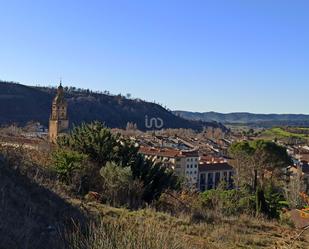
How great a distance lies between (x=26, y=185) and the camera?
6.41m

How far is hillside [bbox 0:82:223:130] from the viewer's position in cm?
8612

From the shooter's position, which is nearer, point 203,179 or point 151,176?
point 151,176

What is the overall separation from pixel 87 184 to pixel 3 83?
94.8m

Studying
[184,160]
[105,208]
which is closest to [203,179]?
[184,160]

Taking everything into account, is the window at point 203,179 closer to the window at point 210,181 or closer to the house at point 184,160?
the window at point 210,181

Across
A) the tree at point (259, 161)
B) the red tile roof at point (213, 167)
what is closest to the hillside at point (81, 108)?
the red tile roof at point (213, 167)

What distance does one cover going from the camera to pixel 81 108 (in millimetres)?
100562

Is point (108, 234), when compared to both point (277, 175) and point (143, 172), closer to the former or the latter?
point (143, 172)

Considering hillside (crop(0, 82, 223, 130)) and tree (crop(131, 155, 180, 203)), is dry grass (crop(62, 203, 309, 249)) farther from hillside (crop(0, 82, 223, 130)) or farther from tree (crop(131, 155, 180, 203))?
hillside (crop(0, 82, 223, 130))

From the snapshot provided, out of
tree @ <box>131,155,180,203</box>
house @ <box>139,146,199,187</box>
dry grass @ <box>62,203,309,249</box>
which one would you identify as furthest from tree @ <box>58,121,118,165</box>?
house @ <box>139,146,199,187</box>

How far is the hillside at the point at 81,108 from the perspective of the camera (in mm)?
86125

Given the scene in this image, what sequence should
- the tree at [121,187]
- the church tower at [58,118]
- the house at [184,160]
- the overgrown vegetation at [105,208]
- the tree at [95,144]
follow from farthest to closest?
the house at [184,160]
the church tower at [58,118]
the tree at [95,144]
the tree at [121,187]
the overgrown vegetation at [105,208]

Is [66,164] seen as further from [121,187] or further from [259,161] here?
[259,161]

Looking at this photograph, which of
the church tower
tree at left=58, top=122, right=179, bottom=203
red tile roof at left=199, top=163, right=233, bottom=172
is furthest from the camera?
red tile roof at left=199, top=163, right=233, bottom=172
